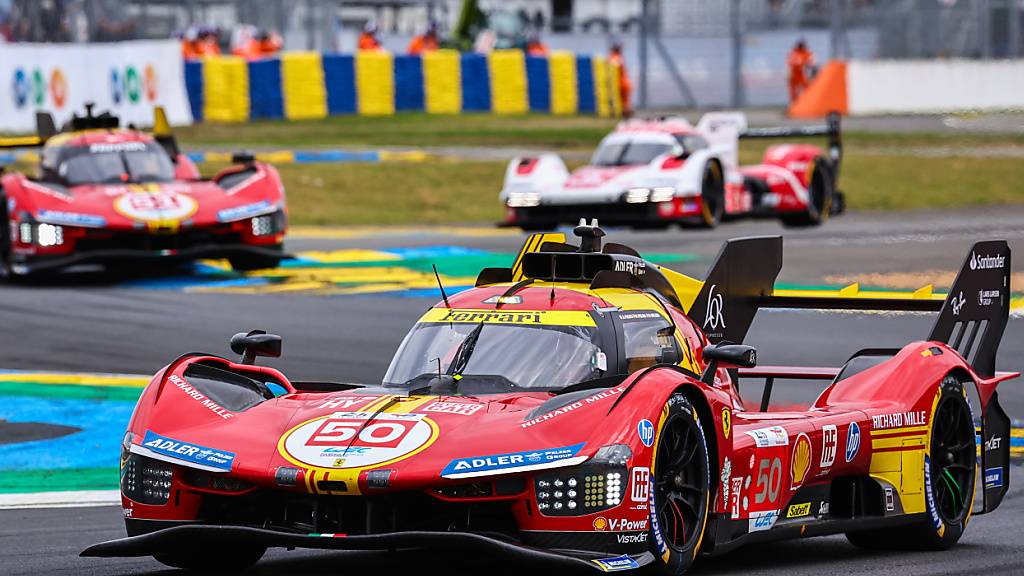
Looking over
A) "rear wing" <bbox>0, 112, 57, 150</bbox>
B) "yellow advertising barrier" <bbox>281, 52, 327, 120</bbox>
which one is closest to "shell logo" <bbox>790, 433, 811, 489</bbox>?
"rear wing" <bbox>0, 112, 57, 150</bbox>

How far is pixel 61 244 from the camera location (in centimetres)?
1944

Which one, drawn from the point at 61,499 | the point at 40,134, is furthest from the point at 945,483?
the point at 40,134

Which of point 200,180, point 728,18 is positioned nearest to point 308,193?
point 200,180

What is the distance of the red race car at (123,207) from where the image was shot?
63.8 ft

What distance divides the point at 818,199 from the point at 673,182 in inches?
154

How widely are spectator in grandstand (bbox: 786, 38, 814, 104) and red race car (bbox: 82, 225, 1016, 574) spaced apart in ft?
133

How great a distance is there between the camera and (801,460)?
27.6 feet

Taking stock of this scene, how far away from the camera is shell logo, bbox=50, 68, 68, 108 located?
34594mm

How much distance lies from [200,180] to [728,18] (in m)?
33.8

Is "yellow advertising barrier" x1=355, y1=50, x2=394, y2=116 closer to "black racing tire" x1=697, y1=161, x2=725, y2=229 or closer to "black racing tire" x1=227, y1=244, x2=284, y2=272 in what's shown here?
"black racing tire" x1=697, y1=161, x2=725, y2=229

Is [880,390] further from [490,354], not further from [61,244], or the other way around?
[61,244]

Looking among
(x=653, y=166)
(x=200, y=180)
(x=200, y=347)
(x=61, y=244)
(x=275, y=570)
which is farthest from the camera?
(x=653, y=166)

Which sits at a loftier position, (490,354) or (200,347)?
(490,354)

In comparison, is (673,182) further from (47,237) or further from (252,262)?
(47,237)
